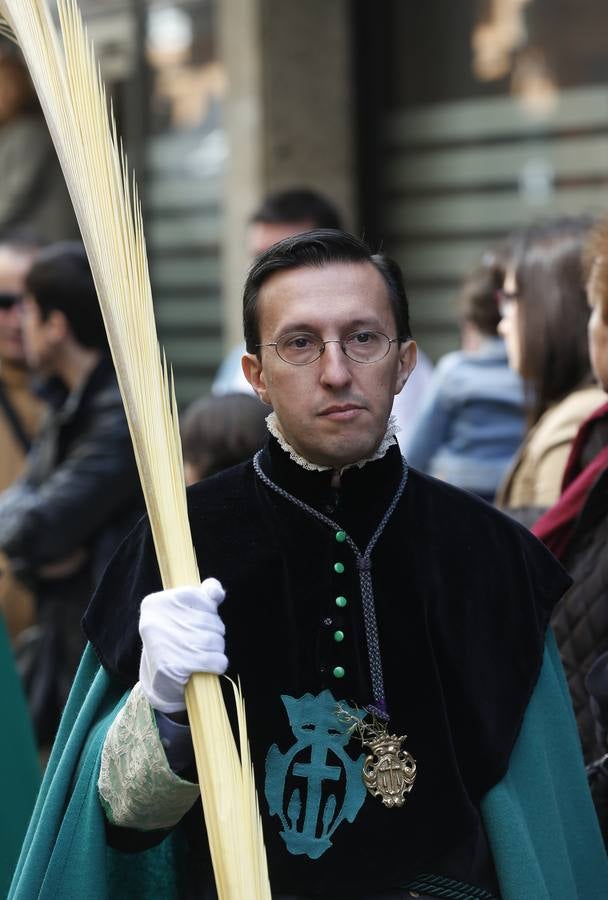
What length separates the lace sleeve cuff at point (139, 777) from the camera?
2062 millimetres

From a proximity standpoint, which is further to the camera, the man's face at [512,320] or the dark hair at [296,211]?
the dark hair at [296,211]

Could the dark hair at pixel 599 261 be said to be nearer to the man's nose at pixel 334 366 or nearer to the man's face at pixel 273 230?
the man's nose at pixel 334 366

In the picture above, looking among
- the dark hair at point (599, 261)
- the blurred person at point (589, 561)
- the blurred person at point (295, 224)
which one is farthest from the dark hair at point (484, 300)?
the blurred person at point (589, 561)

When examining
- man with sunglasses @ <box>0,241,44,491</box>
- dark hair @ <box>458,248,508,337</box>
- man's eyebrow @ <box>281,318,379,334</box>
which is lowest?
man with sunglasses @ <box>0,241,44,491</box>

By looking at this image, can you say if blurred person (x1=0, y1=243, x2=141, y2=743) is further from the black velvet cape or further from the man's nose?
the man's nose

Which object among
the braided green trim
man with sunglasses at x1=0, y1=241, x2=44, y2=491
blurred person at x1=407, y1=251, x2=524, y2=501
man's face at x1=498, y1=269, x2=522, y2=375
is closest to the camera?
the braided green trim

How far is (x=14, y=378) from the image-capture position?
17.6 feet

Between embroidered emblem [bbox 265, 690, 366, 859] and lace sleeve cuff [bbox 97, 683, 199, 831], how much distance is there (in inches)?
5.0

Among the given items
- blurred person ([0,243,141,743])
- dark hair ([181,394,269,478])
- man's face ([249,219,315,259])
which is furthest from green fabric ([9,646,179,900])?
man's face ([249,219,315,259])

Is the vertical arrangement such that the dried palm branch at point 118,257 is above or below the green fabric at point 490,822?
above

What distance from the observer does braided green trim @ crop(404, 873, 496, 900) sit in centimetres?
218

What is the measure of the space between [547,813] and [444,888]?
197mm

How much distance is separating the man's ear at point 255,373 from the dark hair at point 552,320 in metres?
1.50

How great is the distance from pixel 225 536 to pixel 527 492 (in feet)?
4.83
